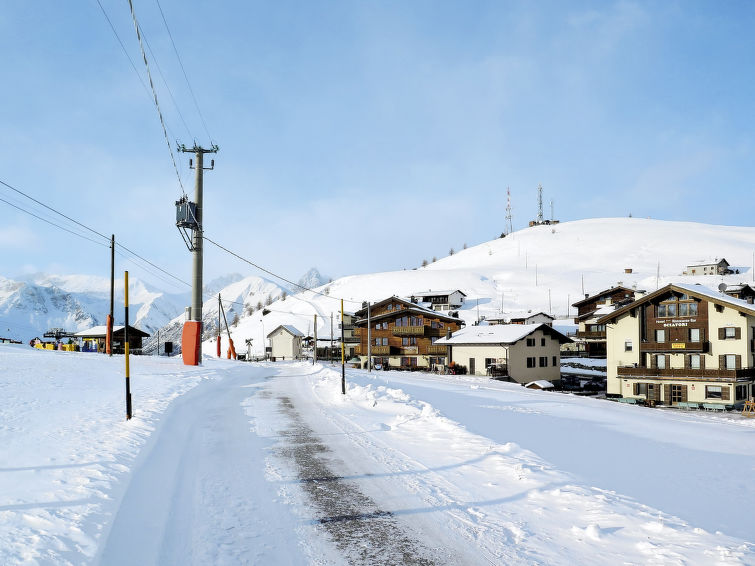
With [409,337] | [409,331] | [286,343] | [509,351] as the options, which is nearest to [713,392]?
[509,351]

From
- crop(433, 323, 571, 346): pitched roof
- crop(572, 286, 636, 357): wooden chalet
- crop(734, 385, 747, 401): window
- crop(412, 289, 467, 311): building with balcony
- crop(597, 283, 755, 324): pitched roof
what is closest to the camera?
crop(597, 283, 755, 324): pitched roof

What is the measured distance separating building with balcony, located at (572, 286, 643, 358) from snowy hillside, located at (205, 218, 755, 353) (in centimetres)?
1585

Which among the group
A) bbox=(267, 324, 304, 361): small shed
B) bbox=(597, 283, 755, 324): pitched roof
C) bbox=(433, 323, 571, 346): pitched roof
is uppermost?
bbox=(597, 283, 755, 324): pitched roof

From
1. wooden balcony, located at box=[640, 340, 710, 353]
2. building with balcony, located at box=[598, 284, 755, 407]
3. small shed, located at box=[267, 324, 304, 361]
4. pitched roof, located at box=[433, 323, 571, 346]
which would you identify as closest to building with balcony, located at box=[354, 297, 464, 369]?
pitched roof, located at box=[433, 323, 571, 346]

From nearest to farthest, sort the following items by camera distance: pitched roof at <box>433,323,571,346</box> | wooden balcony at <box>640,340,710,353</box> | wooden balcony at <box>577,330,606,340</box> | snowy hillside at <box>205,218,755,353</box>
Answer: wooden balcony at <box>640,340,710,353</box> → pitched roof at <box>433,323,571,346</box> → wooden balcony at <box>577,330,606,340</box> → snowy hillside at <box>205,218,755,353</box>

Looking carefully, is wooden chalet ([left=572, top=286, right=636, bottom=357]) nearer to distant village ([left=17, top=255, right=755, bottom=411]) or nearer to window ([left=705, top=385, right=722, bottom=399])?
distant village ([left=17, top=255, right=755, bottom=411])

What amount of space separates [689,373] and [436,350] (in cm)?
2915

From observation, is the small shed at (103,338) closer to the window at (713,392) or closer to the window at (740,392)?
the window at (713,392)

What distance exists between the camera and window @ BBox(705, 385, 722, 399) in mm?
42000

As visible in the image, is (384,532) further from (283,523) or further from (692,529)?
(692,529)

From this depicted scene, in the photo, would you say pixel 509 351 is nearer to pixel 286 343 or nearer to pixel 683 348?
pixel 683 348

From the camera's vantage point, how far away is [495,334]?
56.5 metres

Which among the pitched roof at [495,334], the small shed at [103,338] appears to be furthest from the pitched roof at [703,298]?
the small shed at [103,338]

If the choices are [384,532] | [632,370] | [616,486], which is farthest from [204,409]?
[632,370]
